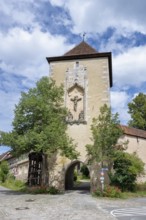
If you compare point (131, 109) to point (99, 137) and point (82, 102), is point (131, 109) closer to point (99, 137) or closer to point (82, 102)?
point (82, 102)

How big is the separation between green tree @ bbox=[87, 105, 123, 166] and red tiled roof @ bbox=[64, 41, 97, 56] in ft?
23.5

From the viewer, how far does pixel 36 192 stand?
18109 mm

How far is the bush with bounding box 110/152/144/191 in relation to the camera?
18.5 meters

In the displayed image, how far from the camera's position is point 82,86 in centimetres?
2209

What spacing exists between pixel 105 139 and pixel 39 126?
14.7 feet

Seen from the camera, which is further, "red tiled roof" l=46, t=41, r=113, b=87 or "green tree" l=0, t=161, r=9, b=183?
"green tree" l=0, t=161, r=9, b=183

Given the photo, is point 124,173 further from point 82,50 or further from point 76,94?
point 82,50

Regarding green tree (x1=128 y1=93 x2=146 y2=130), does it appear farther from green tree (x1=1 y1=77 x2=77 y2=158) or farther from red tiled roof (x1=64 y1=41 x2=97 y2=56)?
green tree (x1=1 y1=77 x2=77 y2=158)

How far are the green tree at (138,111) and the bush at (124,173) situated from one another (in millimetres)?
14778

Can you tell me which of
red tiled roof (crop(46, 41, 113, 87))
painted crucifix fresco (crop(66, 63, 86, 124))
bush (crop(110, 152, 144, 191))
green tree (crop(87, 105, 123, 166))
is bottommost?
bush (crop(110, 152, 144, 191))

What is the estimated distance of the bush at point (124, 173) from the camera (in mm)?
18500

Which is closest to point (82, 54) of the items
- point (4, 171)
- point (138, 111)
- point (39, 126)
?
point (39, 126)

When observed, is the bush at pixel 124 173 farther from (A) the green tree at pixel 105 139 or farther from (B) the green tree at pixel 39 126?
(B) the green tree at pixel 39 126

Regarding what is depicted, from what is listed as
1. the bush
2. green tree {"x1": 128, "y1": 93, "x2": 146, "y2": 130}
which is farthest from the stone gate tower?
green tree {"x1": 128, "y1": 93, "x2": 146, "y2": 130}
